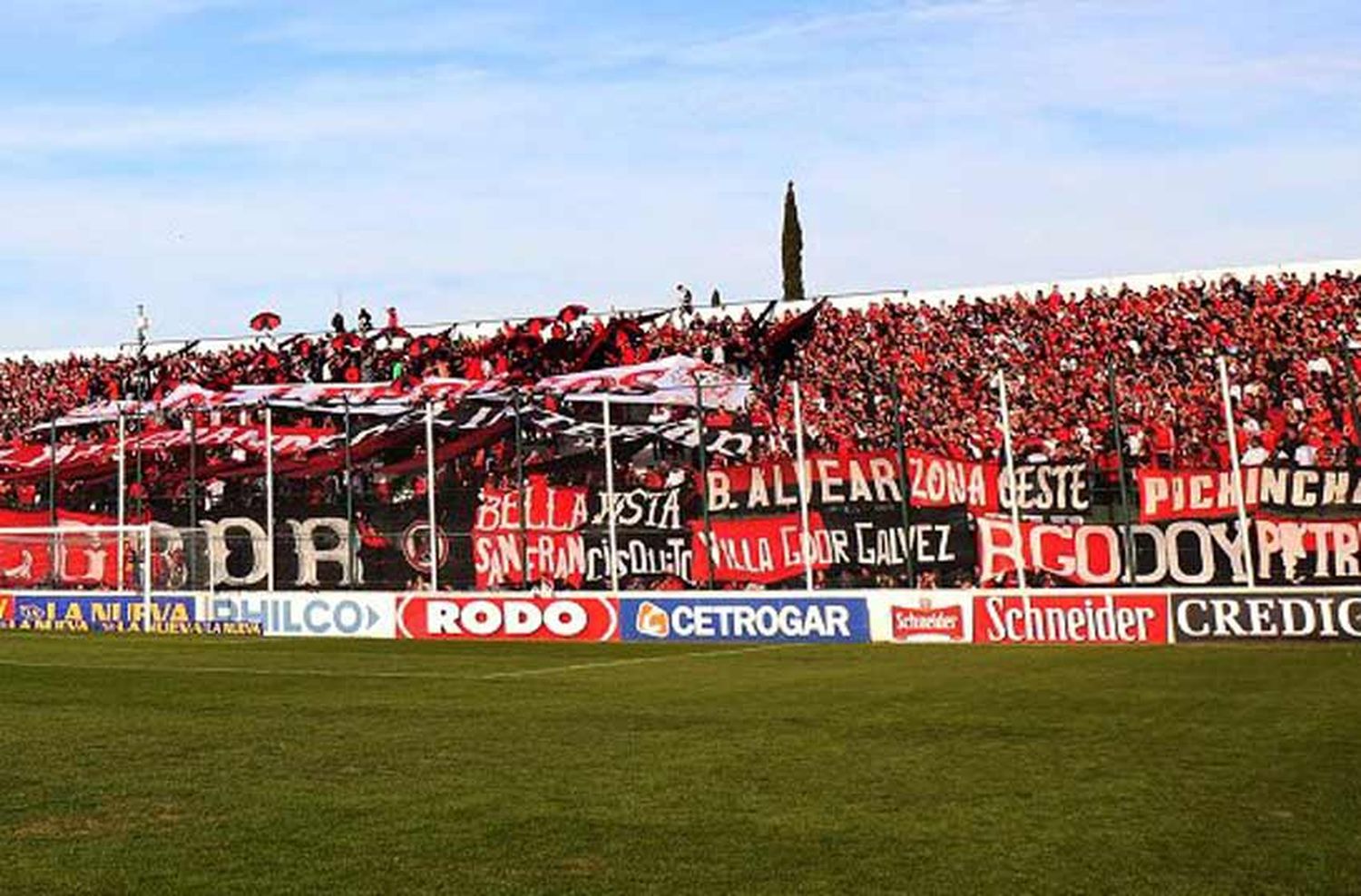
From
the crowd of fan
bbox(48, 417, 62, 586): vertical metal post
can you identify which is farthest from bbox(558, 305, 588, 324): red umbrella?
bbox(48, 417, 62, 586): vertical metal post

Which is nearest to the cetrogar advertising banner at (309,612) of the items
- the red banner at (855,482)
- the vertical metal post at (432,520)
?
the vertical metal post at (432,520)

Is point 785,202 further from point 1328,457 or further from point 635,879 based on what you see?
point 635,879

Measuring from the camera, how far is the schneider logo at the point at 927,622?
29.2 metres

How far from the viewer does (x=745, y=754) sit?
47.8ft

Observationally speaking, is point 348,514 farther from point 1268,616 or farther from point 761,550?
point 1268,616

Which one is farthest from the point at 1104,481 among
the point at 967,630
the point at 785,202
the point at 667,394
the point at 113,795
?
the point at 785,202

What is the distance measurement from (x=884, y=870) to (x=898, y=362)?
35.6 m

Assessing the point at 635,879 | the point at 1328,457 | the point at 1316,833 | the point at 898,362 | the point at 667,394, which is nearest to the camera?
the point at 635,879

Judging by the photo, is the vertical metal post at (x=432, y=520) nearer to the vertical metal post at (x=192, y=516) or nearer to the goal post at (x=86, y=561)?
the vertical metal post at (x=192, y=516)

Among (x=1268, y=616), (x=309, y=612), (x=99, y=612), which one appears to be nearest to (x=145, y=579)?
(x=99, y=612)

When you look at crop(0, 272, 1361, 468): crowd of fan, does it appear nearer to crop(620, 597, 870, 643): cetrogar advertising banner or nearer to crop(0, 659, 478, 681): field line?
crop(620, 597, 870, 643): cetrogar advertising banner

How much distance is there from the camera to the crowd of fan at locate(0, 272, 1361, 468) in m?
33.8

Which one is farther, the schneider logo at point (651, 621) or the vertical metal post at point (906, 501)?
the schneider logo at point (651, 621)

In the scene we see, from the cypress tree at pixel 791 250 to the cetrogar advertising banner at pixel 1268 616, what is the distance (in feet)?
103
